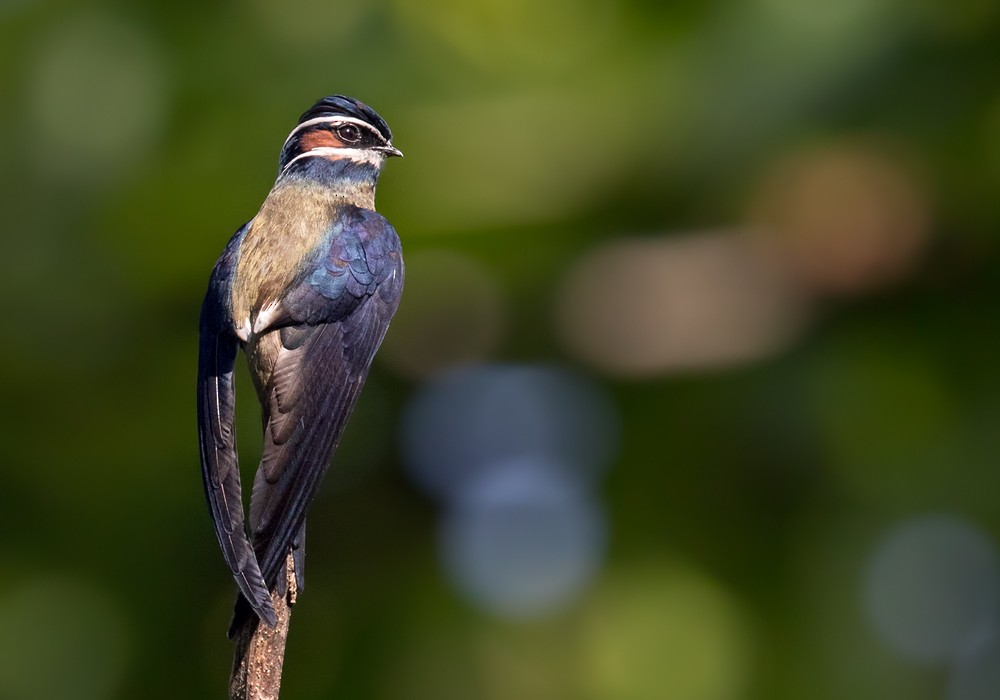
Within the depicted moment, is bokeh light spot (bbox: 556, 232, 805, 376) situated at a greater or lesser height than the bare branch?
greater

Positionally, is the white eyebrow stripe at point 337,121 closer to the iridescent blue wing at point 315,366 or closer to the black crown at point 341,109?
Result: the black crown at point 341,109

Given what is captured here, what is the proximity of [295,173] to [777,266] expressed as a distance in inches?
145

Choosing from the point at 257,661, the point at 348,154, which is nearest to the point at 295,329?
the point at 348,154

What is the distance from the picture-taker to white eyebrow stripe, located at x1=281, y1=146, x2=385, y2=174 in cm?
285

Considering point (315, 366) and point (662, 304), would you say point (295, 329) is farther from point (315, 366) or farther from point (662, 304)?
point (662, 304)

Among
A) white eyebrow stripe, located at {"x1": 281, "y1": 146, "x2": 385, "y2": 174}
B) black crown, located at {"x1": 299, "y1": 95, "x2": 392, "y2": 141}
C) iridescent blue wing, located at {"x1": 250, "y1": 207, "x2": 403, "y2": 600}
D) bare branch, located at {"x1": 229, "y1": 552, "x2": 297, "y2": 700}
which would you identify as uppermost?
black crown, located at {"x1": 299, "y1": 95, "x2": 392, "y2": 141}

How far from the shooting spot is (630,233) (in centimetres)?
621

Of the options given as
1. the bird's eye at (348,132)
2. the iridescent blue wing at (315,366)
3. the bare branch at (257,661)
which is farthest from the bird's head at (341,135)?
the bare branch at (257,661)

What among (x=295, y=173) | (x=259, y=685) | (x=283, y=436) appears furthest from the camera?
(x=295, y=173)

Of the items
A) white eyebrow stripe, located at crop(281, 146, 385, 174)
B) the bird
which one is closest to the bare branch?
the bird

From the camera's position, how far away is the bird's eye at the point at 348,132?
284 cm

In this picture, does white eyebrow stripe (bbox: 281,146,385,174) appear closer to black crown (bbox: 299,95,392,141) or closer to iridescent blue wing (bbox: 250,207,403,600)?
black crown (bbox: 299,95,392,141)

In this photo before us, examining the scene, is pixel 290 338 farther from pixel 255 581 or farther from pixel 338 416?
pixel 255 581

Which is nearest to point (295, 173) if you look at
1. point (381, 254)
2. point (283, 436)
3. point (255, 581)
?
point (381, 254)
